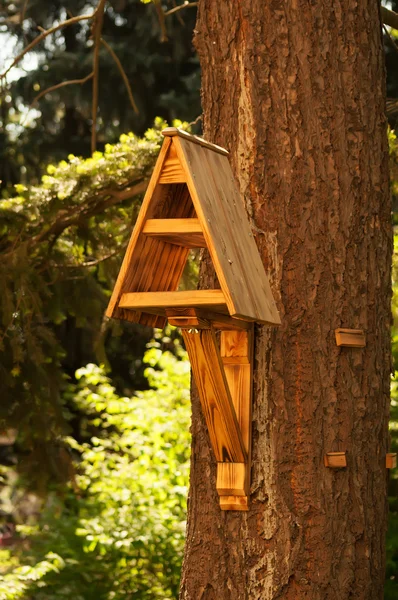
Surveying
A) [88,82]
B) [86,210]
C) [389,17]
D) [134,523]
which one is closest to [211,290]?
[389,17]

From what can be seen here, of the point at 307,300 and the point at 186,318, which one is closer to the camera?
the point at 186,318

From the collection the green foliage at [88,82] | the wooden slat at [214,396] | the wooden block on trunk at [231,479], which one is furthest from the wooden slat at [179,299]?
the green foliage at [88,82]

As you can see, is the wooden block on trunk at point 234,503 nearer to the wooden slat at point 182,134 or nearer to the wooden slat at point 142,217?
the wooden slat at point 142,217

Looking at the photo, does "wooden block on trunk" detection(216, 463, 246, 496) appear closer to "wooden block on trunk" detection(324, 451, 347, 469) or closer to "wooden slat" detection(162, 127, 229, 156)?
"wooden block on trunk" detection(324, 451, 347, 469)

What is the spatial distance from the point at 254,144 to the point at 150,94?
8.38 metres

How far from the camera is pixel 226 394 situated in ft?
7.67

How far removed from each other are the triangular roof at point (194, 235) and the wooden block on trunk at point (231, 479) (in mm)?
426

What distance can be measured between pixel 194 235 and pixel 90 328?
4.87m

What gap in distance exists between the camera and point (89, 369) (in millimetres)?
6625

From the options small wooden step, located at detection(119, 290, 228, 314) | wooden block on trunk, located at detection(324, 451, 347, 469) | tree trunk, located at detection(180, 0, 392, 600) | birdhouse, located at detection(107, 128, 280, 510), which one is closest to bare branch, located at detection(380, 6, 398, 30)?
tree trunk, located at detection(180, 0, 392, 600)

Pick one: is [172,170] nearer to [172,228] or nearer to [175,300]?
[172,228]

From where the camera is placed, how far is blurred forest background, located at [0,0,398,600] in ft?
14.4

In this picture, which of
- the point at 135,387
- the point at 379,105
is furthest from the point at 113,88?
the point at 379,105

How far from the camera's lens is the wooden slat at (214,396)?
232cm
